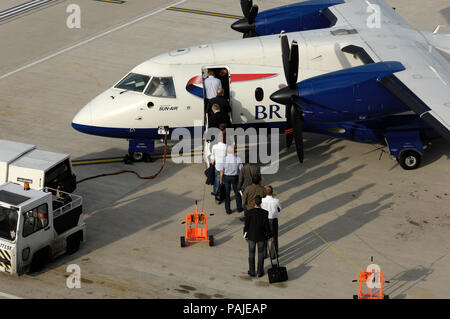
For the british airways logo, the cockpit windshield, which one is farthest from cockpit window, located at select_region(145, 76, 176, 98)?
the cockpit windshield

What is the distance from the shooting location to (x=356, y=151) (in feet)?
74.6

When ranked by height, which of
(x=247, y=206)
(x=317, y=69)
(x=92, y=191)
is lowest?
(x=92, y=191)

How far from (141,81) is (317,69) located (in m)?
5.40

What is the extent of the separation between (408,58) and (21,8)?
21.9 m

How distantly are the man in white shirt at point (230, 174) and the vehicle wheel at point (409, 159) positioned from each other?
5525mm

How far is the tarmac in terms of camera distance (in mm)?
16078

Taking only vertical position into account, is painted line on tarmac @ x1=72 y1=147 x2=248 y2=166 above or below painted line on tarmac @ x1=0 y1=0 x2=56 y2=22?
below

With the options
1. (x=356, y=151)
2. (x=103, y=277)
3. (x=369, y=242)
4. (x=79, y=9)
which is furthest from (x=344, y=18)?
(x=79, y=9)

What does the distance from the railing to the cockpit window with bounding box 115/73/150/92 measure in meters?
4.73

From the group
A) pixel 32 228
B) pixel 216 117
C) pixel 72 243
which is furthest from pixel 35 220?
pixel 216 117

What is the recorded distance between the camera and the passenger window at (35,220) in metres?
15.9

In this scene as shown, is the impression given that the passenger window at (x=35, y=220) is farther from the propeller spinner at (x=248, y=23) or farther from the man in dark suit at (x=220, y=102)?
the propeller spinner at (x=248, y=23)

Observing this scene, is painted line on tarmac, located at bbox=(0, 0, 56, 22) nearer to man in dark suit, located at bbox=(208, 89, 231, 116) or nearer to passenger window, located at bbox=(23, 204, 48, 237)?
man in dark suit, located at bbox=(208, 89, 231, 116)
